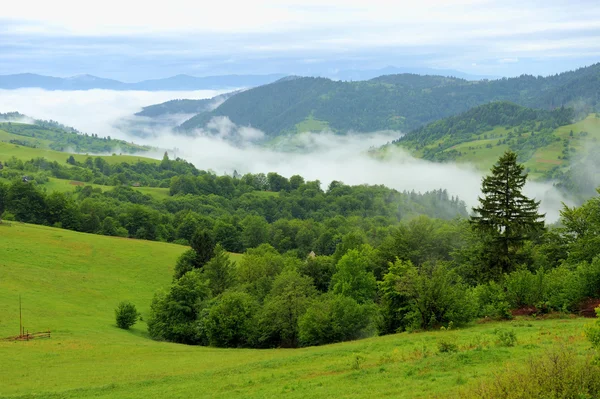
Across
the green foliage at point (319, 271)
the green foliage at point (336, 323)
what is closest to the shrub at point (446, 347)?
the green foliage at point (336, 323)

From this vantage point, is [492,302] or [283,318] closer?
[492,302]

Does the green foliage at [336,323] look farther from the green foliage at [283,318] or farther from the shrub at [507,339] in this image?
the shrub at [507,339]

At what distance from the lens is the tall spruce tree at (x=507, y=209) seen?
39625 millimetres

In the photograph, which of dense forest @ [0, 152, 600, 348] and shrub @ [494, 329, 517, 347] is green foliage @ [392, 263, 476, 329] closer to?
dense forest @ [0, 152, 600, 348]

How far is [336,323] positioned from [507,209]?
15806 millimetres

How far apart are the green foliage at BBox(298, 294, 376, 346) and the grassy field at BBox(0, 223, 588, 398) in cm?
374

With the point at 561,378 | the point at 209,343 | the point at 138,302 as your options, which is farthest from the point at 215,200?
the point at 561,378

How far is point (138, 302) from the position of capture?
65625 millimetres

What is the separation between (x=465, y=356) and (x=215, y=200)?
584 ft

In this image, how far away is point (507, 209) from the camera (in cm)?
3969

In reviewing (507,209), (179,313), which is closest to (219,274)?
(179,313)

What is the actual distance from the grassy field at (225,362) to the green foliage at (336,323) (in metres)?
3.74

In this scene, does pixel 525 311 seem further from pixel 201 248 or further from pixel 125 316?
pixel 201 248

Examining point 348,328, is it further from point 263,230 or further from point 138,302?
point 263,230
